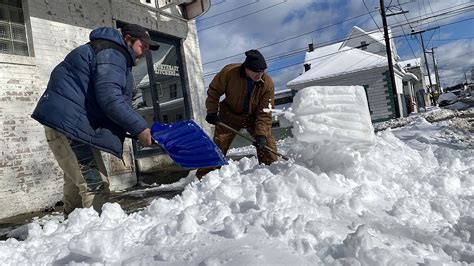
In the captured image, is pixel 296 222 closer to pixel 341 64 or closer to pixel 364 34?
pixel 341 64

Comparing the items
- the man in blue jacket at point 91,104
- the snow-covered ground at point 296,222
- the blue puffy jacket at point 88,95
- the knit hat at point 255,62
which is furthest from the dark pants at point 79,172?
the knit hat at point 255,62

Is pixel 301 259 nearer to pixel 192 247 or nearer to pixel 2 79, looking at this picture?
pixel 192 247

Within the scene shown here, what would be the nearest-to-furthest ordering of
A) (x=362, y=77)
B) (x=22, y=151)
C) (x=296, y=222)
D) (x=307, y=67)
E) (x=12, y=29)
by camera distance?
(x=296, y=222)
(x=22, y=151)
(x=12, y=29)
(x=362, y=77)
(x=307, y=67)

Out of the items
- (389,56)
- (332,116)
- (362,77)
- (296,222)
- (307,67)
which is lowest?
(296,222)

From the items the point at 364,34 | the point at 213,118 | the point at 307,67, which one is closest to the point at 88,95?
the point at 213,118

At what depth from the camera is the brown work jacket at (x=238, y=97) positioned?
4.69 m

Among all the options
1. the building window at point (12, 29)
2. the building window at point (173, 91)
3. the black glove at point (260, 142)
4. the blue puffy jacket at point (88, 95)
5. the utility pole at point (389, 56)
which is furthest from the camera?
the utility pole at point (389, 56)

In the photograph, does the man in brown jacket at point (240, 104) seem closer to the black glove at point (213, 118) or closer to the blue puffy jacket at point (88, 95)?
the black glove at point (213, 118)

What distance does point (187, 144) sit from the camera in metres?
3.66

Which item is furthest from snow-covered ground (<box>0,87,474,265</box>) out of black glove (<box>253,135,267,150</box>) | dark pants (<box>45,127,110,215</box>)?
black glove (<box>253,135,267,150</box>)

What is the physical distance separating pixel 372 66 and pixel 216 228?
996 inches

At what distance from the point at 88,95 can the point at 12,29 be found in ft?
11.1

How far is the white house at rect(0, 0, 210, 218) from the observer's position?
5281 mm

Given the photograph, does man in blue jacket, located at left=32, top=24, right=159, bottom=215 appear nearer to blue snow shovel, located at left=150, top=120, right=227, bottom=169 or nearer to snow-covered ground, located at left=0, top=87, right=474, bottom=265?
blue snow shovel, located at left=150, top=120, right=227, bottom=169
